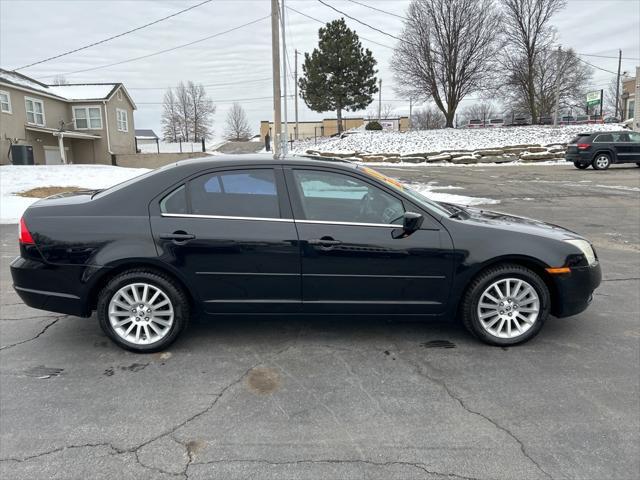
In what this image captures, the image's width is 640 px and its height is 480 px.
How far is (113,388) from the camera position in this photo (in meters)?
3.30

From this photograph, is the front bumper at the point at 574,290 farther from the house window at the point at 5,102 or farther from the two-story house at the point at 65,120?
the house window at the point at 5,102

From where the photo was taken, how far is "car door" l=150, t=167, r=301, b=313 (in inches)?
145

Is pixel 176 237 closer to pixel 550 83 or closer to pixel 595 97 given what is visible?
pixel 550 83

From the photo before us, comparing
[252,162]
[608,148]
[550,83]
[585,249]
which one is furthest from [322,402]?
[550,83]

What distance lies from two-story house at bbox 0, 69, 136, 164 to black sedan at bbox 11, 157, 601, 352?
26.1 m

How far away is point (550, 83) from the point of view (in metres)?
50.1

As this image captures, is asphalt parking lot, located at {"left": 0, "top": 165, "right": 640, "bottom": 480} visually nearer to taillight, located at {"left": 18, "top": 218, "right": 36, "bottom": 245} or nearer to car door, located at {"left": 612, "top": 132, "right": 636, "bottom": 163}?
taillight, located at {"left": 18, "top": 218, "right": 36, "bottom": 245}

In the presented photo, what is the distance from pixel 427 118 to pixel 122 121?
55.7 meters

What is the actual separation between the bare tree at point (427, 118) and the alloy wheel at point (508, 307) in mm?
75065

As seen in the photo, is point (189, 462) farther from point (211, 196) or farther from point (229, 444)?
point (211, 196)

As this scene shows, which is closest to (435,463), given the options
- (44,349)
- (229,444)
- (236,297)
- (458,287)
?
(229,444)

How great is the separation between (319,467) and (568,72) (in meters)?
57.4

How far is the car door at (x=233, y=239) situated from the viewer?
3.69m

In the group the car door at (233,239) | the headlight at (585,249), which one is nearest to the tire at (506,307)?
the headlight at (585,249)
